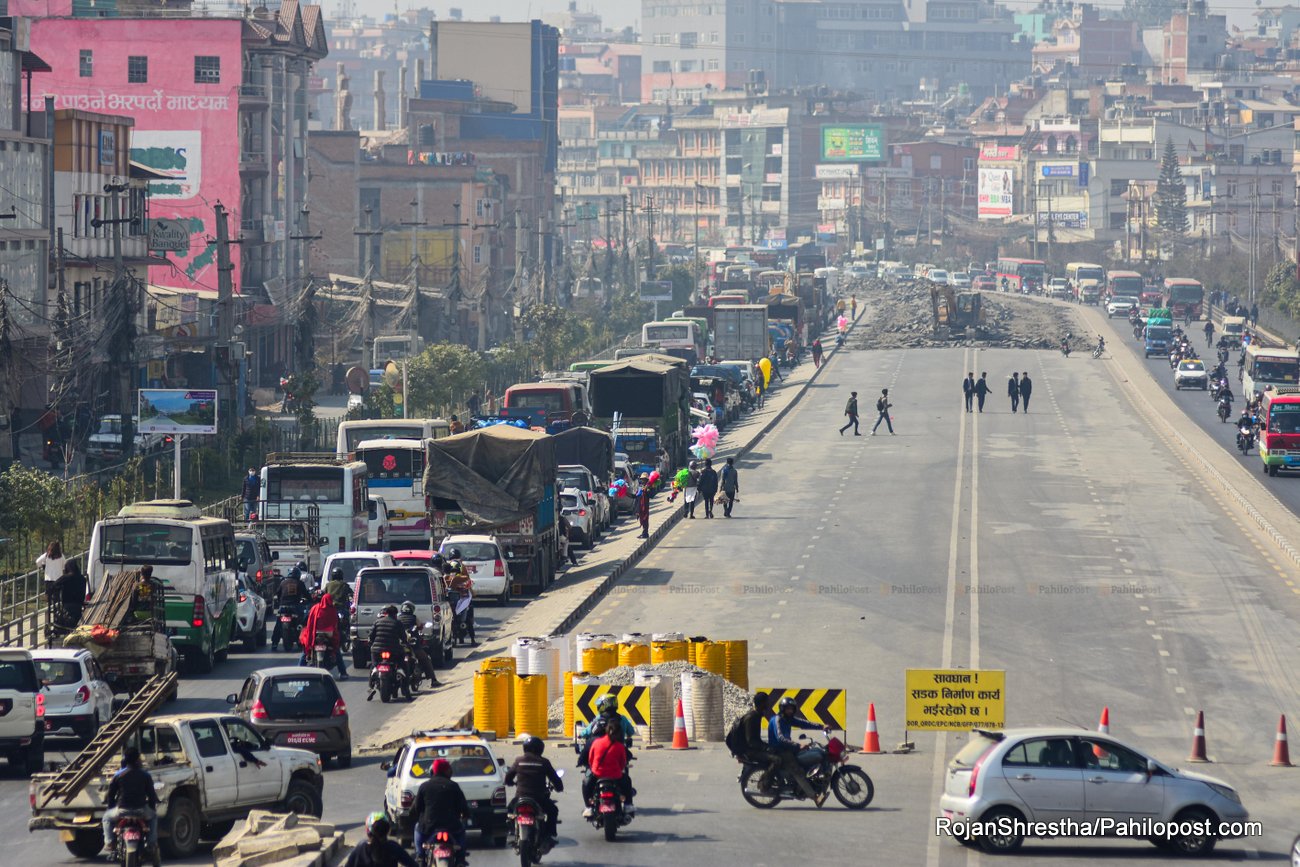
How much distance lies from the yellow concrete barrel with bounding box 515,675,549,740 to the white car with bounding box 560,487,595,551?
21.6 m

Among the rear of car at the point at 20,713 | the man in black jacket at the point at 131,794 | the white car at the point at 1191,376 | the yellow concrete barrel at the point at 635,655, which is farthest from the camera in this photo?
the white car at the point at 1191,376

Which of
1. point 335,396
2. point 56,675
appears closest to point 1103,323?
point 335,396

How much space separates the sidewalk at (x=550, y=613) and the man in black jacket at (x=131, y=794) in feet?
22.1

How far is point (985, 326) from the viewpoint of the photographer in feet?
388

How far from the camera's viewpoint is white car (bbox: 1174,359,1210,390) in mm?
89562

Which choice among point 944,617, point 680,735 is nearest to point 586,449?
point 944,617

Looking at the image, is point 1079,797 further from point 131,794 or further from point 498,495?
point 498,495

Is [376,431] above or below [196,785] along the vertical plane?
above

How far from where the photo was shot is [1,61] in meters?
63.8

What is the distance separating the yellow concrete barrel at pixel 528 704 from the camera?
2784cm

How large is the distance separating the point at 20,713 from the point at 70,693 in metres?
1.53

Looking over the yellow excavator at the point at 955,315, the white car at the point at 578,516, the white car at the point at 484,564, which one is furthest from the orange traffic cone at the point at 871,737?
the yellow excavator at the point at 955,315

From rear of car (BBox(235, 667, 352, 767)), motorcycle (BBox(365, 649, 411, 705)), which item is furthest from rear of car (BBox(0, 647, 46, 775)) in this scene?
motorcycle (BBox(365, 649, 411, 705))

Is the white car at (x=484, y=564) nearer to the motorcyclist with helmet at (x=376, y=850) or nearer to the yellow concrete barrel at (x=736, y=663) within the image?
the yellow concrete barrel at (x=736, y=663)
